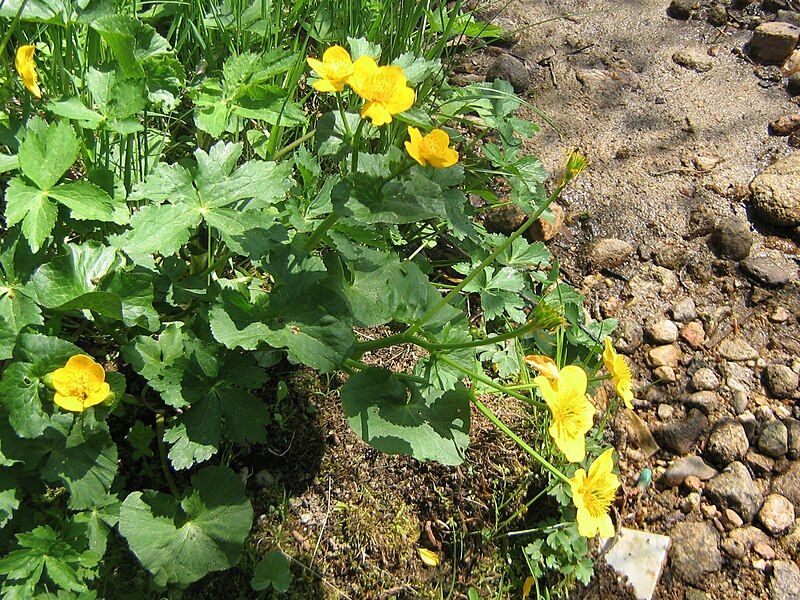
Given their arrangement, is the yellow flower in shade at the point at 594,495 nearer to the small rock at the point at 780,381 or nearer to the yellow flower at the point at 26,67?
the small rock at the point at 780,381

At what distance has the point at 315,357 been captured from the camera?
164cm

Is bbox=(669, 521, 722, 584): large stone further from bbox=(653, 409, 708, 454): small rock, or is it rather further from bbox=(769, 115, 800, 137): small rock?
bbox=(769, 115, 800, 137): small rock

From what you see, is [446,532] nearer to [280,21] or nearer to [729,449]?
[729,449]

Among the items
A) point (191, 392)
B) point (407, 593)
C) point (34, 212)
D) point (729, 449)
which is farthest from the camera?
point (729, 449)

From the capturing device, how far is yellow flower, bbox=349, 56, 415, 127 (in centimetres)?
157

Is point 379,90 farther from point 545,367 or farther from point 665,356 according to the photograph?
point 665,356

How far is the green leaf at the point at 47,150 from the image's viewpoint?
161 cm

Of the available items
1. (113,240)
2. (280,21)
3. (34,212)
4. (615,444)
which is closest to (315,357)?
(113,240)

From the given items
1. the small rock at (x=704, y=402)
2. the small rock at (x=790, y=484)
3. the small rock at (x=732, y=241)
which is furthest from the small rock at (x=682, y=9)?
the small rock at (x=790, y=484)

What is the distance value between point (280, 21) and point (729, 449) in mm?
1971

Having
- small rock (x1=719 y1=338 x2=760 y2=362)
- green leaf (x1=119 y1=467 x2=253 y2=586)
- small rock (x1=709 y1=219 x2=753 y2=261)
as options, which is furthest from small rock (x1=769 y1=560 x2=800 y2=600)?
green leaf (x1=119 y1=467 x2=253 y2=586)

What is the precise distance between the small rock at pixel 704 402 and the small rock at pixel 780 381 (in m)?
0.19

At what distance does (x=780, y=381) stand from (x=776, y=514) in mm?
456

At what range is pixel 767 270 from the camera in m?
2.62
